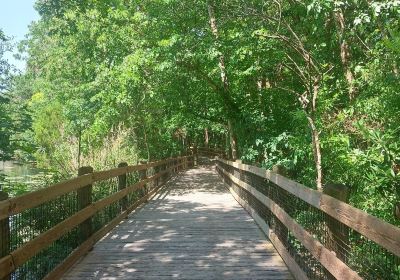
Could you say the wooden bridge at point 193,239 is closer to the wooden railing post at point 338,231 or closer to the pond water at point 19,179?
the wooden railing post at point 338,231

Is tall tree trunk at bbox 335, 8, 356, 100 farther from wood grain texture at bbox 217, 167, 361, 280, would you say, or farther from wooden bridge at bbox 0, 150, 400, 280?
wood grain texture at bbox 217, 167, 361, 280

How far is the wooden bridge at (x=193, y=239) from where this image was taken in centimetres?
331

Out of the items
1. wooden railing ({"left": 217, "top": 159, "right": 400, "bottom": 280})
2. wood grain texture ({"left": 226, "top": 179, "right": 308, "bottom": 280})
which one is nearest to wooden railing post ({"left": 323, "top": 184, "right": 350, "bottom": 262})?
wooden railing ({"left": 217, "top": 159, "right": 400, "bottom": 280})

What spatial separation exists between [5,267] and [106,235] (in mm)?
3292

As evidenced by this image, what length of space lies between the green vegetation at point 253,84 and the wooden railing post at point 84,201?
133 inches

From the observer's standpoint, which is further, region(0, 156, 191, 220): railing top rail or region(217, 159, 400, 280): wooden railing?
region(0, 156, 191, 220): railing top rail

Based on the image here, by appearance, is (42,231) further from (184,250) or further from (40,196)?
(184,250)

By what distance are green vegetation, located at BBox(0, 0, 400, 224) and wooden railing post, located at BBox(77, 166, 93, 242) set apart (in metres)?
3.37

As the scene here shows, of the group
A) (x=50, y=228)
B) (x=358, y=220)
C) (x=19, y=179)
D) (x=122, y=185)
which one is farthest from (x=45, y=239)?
(x=19, y=179)

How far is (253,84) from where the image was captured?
14539mm

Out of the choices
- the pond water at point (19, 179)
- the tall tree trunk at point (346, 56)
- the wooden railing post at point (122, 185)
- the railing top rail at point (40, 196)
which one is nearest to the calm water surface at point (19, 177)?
the pond water at point (19, 179)

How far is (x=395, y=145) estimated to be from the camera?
5.40 m

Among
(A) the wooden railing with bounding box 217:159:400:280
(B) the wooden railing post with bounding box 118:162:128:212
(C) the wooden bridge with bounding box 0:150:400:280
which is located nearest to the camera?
(A) the wooden railing with bounding box 217:159:400:280

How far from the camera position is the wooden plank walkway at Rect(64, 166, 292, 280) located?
15.3 ft
